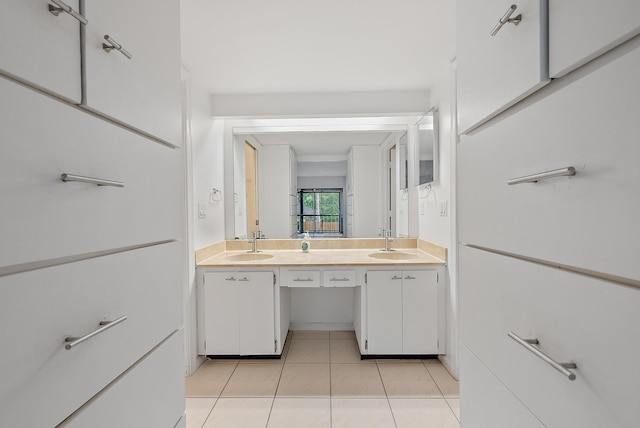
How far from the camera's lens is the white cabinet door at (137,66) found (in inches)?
24.8

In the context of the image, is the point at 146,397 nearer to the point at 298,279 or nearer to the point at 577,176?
the point at 577,176

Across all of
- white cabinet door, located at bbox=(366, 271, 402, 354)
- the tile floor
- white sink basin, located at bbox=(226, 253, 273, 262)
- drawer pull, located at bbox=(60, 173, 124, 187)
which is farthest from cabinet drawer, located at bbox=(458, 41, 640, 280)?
white sink basin, located at bbox=(226, 253, 273, 262)

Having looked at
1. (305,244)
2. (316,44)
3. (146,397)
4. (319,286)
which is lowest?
(319,286)

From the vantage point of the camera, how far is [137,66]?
0.77 metres

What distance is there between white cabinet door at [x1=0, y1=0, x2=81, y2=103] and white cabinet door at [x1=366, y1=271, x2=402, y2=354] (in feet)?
7.34

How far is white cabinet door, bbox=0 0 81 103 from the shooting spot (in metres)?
0.45

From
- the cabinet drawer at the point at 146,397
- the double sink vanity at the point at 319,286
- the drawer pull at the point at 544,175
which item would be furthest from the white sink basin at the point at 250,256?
the drawer pull at the point at 544,175

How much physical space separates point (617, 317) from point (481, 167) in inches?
19.8

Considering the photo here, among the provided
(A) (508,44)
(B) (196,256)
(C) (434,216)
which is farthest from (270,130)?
(A) (508,44)

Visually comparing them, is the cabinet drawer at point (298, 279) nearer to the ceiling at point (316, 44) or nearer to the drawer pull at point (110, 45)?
Result: the ceiling at point (316, 44)

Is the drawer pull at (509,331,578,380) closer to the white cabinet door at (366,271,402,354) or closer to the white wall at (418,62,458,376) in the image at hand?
the white wall at (418,62,458,376)

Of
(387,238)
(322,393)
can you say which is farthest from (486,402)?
(387,238)

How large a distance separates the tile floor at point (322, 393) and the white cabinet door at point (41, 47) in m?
1.90

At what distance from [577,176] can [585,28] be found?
0.23 m
